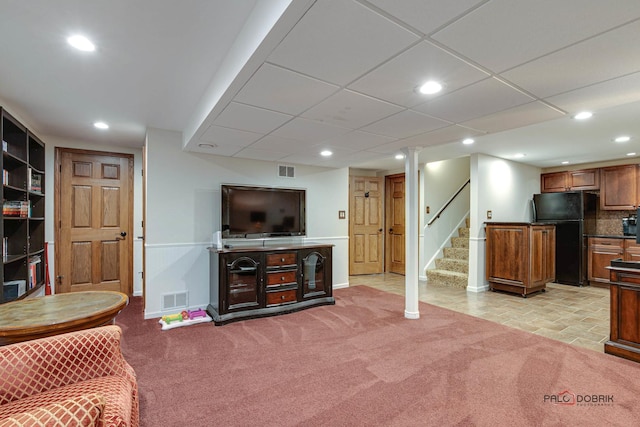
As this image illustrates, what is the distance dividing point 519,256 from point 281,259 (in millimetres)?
3746

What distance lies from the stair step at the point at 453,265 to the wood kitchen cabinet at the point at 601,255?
2201 millimetres

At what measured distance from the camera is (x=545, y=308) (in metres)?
4.14

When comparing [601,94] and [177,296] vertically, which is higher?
[601,94]

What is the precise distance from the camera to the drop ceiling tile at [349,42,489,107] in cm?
165

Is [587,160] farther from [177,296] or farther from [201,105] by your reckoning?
[177,296]

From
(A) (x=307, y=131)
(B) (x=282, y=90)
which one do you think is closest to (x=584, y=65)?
(B) (x=282, y=90)

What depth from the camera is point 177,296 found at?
12.5 ft

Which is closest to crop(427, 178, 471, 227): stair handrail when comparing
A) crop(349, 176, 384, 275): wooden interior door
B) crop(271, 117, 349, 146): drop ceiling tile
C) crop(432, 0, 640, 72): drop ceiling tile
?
crop(349, 176, 384, 275): wooden interior door

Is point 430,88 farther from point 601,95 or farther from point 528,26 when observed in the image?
point 601,95

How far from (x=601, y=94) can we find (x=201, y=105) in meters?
3.26

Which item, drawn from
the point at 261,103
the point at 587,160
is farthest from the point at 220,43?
the point at 587,160

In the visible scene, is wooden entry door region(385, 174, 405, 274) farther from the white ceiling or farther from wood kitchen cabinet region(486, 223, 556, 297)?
the white ceiling

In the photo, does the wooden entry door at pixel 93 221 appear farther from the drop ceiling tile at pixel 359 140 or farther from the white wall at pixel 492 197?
the white wall at pixel 492 197

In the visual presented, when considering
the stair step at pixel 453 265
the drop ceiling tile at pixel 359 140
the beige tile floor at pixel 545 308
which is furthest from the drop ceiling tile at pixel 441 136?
the stair step at pixel 453 265
